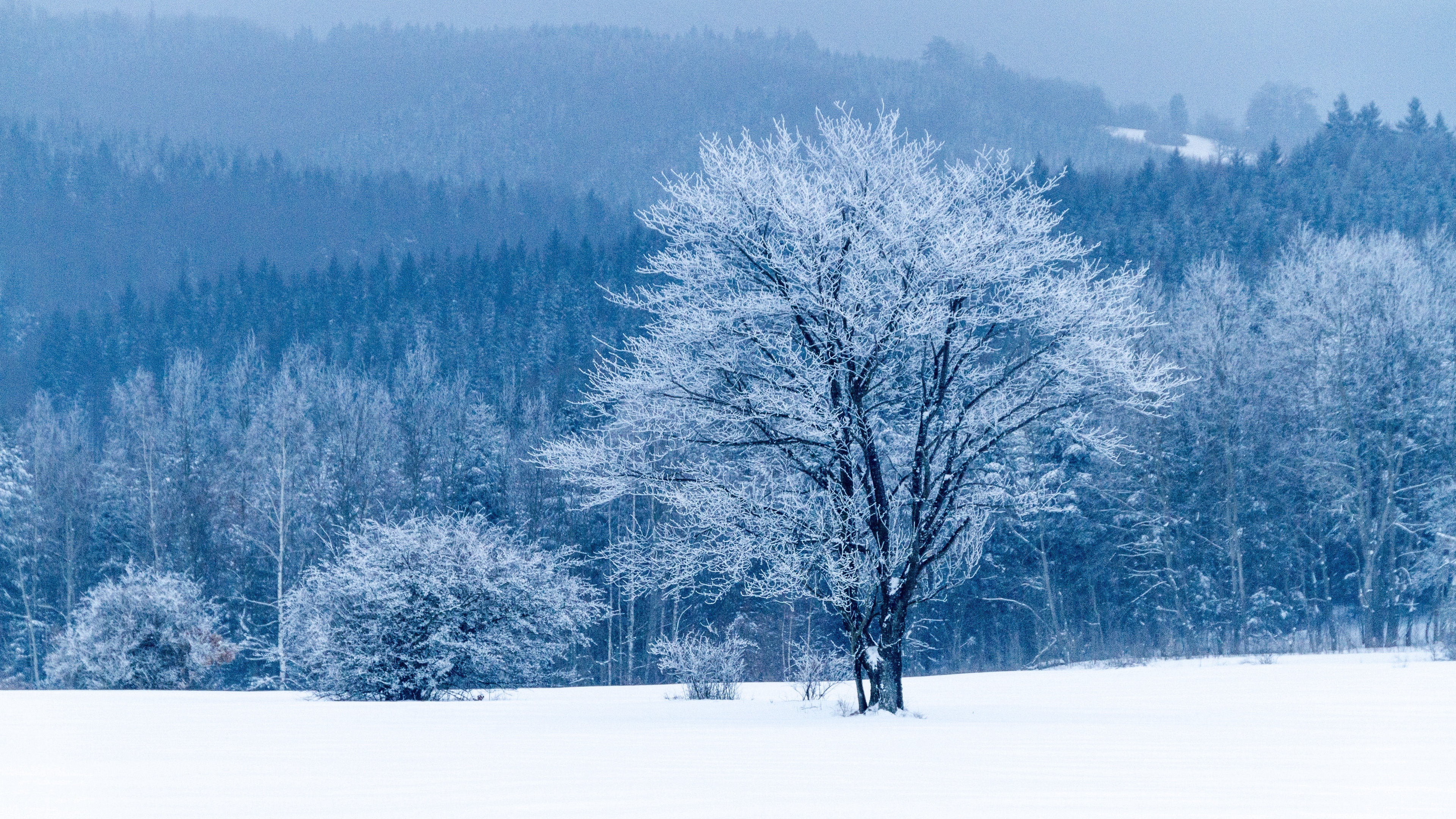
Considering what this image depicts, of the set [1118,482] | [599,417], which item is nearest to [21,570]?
[599,417]

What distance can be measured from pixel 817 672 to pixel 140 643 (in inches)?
604

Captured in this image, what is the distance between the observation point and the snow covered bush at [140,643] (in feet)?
82.7

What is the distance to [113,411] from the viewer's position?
2985 inches

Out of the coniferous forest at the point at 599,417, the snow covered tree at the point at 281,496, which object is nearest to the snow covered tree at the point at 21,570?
the coniferous forest at the point at 599,417

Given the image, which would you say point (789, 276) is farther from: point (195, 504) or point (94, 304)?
point (94, 304)

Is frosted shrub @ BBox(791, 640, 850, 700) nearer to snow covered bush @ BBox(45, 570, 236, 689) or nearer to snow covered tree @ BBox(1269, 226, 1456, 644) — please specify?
snow covered bush @ BBox(45, 570, 236, 689)

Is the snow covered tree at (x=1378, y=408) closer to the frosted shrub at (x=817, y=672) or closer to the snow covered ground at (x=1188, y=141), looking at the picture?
the frosted shrub at (x=817, y=672)

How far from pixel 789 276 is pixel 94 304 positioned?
378 ft

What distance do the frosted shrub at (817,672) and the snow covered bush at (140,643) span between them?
13286mm

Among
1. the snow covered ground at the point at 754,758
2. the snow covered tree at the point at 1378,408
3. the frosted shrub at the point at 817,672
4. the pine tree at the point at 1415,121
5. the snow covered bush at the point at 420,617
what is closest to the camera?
the snow covered ground at the point at 754,758

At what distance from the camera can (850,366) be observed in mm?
14711

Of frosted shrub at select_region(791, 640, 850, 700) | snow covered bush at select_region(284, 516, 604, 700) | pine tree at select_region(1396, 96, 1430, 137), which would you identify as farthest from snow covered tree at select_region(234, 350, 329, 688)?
pine tree at select_region(1396, 96, 1430, 137)

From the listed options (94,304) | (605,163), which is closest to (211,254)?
(94,304)

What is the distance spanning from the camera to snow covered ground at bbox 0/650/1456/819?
7027 mm
